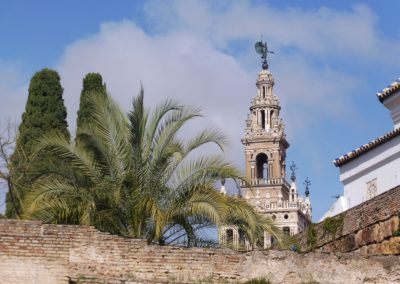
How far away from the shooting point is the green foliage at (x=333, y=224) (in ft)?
70.7

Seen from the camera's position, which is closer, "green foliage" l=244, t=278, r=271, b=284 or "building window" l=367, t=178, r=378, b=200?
"green foliage" l=244, t=278, r=271, b=284

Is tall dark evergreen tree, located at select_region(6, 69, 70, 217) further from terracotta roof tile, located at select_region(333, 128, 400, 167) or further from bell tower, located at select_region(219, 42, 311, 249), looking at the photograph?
bell tower, located at select_region(219, 42, 311, 249)

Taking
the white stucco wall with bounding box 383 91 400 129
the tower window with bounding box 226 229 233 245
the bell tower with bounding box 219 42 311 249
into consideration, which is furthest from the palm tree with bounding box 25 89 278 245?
the bell tower with bounding box 219 42 311 249

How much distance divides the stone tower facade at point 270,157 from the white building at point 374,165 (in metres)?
61.0

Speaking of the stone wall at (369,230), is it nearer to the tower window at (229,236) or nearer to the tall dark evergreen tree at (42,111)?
the tower window at (229,236)

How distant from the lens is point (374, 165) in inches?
936

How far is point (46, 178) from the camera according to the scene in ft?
59.6

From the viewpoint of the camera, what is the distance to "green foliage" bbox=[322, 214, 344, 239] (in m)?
21.5

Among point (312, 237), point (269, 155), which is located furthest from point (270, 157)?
point (312, 237)

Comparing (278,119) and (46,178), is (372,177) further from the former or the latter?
(278,119)

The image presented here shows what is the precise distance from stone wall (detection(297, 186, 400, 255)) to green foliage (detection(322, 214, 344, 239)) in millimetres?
33

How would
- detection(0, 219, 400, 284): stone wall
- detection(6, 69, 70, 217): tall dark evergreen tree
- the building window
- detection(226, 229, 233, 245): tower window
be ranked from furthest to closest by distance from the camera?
detection(6, 69, 70, 217): tall dark evergreen tree → the building window → detection(226, 229, 233, 245): tower window → detection(0, 219, 400, 284): stone wall

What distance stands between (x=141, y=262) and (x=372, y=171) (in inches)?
385

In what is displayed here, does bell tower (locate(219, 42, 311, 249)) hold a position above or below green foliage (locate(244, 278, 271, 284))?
above
